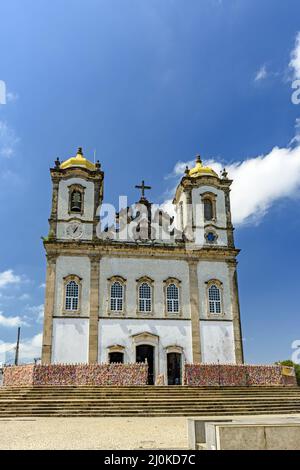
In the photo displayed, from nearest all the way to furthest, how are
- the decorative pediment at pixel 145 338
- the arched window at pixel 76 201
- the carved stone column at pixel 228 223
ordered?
the decorative pediment at pixel 145 338
the arched window at pixel 76 201
the carved stone column at pixel 228 223

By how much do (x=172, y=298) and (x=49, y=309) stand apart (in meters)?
7.37

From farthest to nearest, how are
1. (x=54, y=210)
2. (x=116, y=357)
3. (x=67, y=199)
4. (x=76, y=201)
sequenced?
1. (x=76, y=201)
2. (x=67, y=199)
3. (x=54, y=210)
4. (x=116, y=357)

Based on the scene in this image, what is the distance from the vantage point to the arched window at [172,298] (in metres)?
25.6

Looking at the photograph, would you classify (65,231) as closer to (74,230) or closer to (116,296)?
(74,230)

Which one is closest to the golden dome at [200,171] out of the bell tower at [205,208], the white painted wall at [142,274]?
the bell tower at [205,208]

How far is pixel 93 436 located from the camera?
30.6 feet

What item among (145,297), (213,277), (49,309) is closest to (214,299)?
(213,277)

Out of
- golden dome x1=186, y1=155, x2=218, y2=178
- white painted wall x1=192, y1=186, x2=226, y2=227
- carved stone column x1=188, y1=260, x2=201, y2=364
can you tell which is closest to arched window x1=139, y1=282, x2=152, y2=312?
carved stone column x1=188, y1=260, x2=201, y2=364

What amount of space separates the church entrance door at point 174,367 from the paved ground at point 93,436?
1283 centimetres

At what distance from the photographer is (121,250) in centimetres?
2617

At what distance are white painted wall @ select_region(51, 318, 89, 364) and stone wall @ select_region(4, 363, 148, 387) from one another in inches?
134

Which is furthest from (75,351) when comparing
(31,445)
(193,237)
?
(31,445)

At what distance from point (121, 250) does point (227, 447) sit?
2106 centimetres

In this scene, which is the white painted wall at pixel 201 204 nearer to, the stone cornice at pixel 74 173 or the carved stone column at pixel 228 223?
the carved stone column at pixel 228 223
